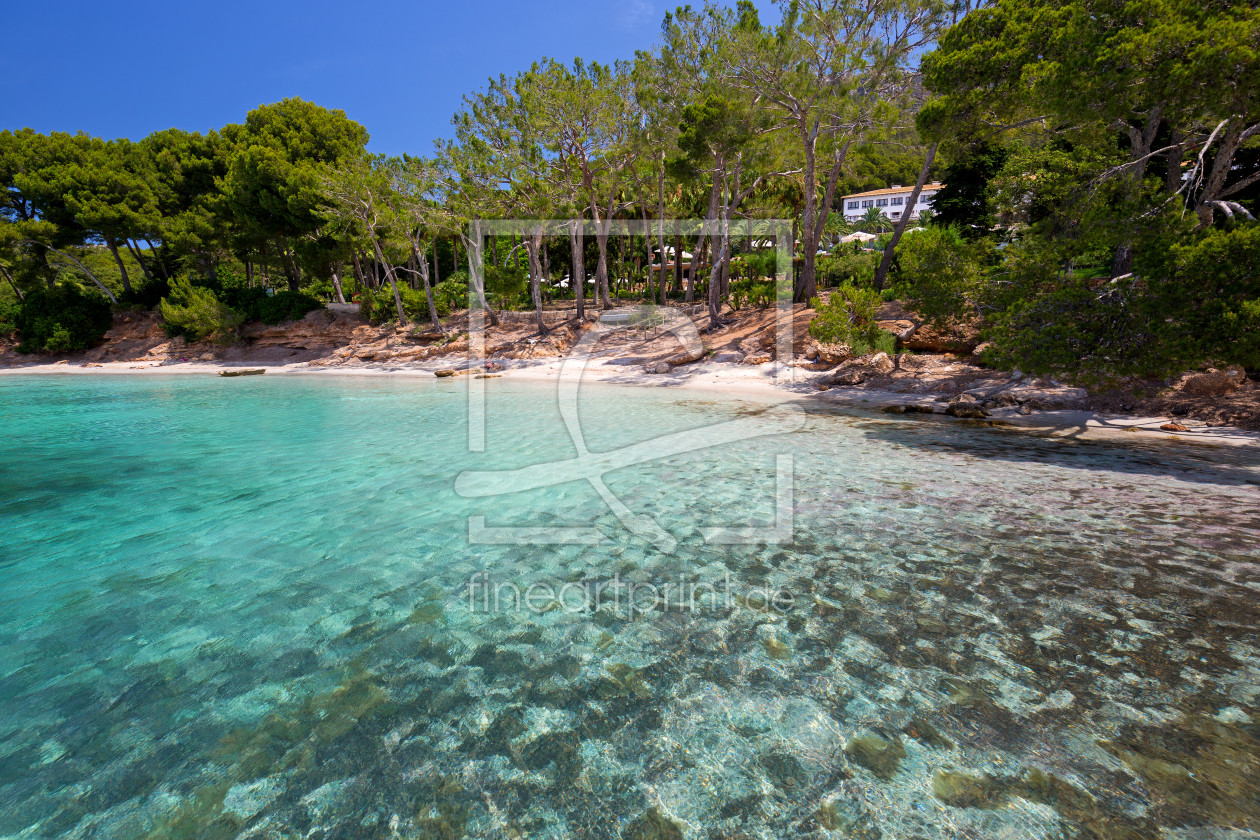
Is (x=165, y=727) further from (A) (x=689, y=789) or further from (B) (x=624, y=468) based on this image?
(B) (x=624, y=468)

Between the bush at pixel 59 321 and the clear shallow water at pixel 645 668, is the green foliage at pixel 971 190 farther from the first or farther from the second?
the bush at pixel 59 321

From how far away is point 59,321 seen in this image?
99.7 ft

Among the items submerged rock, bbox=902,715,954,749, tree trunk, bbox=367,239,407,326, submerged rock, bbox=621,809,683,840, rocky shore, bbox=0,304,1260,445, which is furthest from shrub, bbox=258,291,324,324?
submerged rock, bbox=902,715,954,749

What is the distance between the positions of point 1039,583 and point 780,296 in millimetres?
19478

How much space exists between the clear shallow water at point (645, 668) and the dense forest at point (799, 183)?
4.58 m

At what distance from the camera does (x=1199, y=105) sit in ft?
28.1

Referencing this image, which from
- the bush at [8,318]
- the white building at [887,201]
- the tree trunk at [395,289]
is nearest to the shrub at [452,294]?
the tree trunk at [395,289]

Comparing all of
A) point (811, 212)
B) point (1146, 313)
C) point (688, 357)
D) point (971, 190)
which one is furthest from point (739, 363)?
point (971, 190)

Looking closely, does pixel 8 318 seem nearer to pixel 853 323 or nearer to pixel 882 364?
pixel 853 323

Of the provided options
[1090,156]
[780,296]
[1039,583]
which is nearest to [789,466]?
[1039,583]

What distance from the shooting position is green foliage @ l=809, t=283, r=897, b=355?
52.7 feet

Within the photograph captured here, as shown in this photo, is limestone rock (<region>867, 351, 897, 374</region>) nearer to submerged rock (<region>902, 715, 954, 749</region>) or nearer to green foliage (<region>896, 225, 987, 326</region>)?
green foliage (<region>896, 225, 987, 326</region>)

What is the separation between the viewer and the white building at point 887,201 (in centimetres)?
6373

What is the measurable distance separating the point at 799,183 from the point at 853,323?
14282mm
